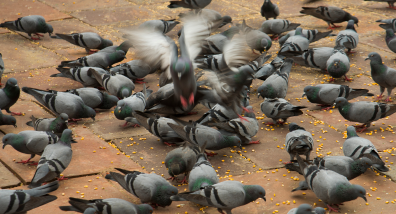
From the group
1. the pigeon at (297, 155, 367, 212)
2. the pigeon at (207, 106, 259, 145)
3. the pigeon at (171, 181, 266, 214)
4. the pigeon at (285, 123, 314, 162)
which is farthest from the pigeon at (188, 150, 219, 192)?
the pigeon at (207, 106, 259, 145)

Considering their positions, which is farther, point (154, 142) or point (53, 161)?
point (154, 142)

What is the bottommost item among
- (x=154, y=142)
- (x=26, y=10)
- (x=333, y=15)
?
(x=154, y=142)

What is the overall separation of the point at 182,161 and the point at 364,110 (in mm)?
2952

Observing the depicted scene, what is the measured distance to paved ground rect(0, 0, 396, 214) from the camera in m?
5.08

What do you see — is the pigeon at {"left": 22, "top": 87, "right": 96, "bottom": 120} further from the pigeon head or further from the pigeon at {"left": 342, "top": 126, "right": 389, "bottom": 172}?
the pigeon at {"left": 342, "top": 126, "right": 389, "bottom": 172}

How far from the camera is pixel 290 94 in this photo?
8.09 meters

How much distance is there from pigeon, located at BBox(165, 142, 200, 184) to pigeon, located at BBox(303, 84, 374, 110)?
268cm

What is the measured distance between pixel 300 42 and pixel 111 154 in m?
5.00

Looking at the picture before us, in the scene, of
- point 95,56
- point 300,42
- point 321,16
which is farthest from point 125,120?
point 321,16

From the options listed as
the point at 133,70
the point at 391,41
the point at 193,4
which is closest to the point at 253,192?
the point at 133,70

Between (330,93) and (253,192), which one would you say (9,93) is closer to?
(253,192)

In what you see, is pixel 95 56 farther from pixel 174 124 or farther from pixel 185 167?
pixel 185 167

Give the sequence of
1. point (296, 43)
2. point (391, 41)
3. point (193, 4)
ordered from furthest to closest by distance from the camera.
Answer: point (193, 4)
point (391, 41)
point (296, 43)

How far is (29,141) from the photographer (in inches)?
214
